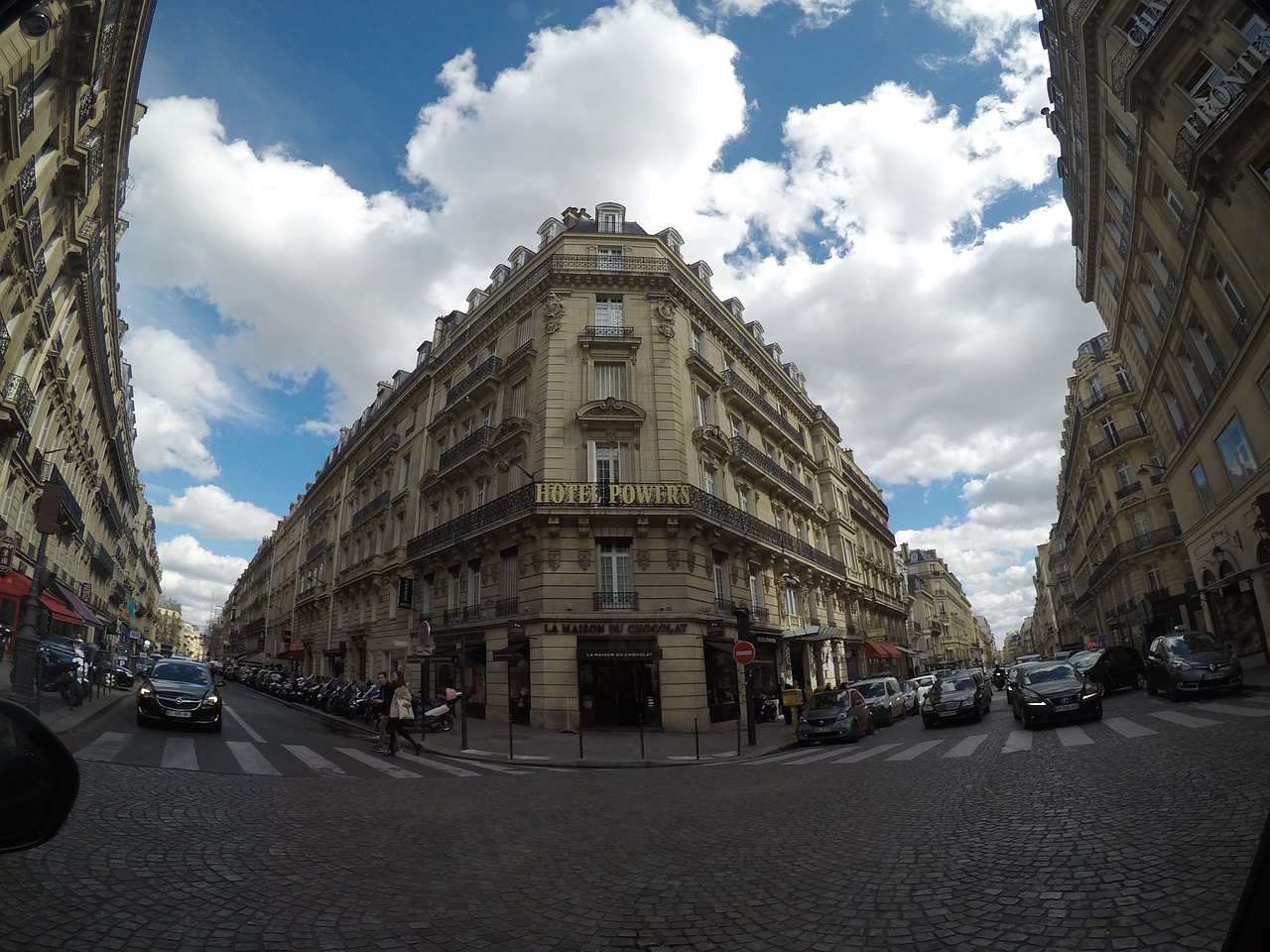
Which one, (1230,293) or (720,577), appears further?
(720,577)

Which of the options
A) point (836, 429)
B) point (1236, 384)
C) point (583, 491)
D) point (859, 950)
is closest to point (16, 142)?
point (583, 491)

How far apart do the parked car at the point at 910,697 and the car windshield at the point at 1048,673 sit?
7646mm

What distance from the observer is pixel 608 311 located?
25453mm

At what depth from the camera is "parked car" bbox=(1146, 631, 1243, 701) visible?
14.8 meters

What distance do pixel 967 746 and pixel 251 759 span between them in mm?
13141

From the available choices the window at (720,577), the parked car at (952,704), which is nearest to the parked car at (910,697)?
the parked car at (952,704)

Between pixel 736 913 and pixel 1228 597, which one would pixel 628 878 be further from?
pixel 1228 597

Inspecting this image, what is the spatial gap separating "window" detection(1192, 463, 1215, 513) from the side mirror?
29992mm

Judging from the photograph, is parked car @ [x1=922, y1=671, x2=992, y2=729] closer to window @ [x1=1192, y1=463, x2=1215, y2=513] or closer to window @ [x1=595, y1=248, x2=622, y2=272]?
window @ [x1=1192, y1=463, x2=1215, y2=513]

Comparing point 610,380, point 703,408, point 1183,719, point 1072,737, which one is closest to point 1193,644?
point 1183,719

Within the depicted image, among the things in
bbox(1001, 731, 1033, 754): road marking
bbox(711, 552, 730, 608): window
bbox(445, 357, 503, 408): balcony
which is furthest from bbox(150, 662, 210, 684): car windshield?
bbox(1001, 731, 1033, 754): road marking

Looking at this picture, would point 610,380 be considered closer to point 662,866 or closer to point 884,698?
point 884,698

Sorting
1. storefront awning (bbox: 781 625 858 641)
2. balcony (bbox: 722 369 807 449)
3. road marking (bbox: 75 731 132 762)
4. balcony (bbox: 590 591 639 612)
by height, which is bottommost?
road marking (bbox: 75 731 132 762)

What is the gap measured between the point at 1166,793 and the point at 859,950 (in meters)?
4.93
